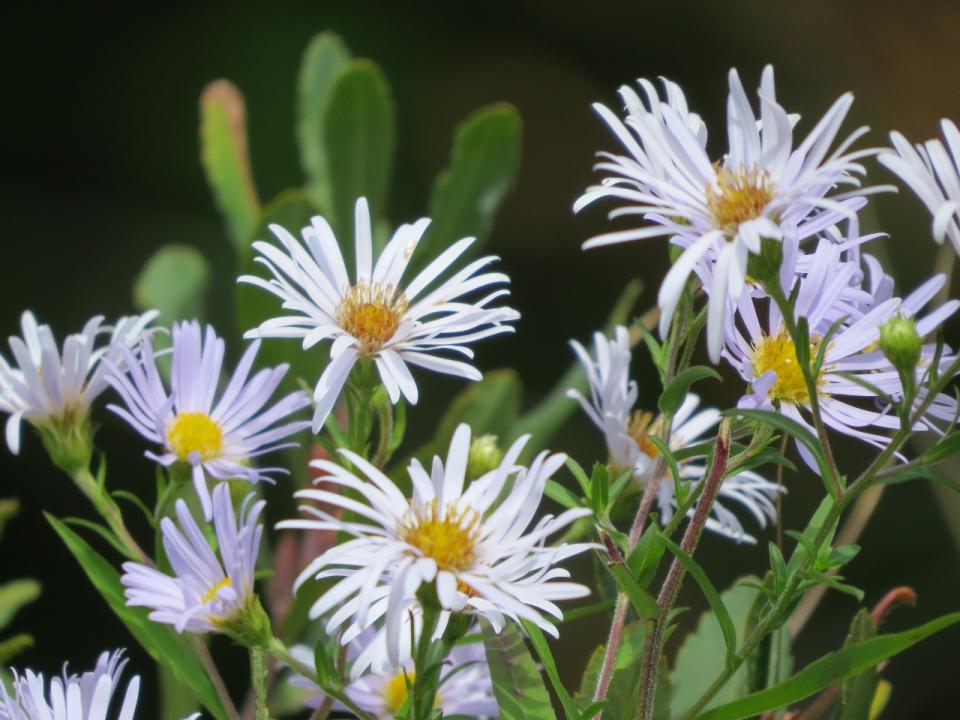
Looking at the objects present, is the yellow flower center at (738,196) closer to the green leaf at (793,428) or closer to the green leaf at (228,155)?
the green leaf at (793,428)

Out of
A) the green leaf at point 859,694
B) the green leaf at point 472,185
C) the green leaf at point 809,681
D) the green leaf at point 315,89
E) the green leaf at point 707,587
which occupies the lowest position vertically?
the green leaf at point 859,694

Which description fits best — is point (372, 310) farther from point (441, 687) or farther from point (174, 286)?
point (174, 286)

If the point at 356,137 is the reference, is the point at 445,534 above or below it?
below

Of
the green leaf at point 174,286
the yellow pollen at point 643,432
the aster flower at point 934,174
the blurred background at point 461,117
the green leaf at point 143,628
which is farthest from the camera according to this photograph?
the blurred background at point 461,117

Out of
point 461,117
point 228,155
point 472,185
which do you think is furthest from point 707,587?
point 461,117

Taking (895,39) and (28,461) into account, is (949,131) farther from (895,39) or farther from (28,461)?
(895,39)

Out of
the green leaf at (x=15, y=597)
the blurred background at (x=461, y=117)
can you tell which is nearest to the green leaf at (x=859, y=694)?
the green leaf at (x=15, y=597)
